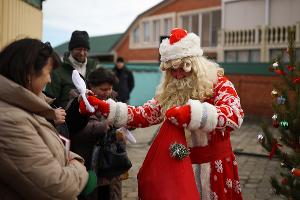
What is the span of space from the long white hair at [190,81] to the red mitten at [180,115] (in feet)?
1.13

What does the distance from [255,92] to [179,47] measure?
1211cm

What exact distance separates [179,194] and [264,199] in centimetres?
346

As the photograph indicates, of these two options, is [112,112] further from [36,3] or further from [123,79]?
[123,79]

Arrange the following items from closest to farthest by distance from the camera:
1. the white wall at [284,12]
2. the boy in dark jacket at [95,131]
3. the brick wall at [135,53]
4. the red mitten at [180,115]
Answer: the red mitten at [180,115] < the boy in dark jacket at [95,131] < the white wall at [284,12] < the brick wall at [135,53]

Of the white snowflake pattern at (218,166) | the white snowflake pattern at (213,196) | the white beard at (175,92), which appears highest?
the white beard at (175,92)

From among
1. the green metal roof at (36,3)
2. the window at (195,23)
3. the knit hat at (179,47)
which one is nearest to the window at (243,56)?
the window at (195,23)

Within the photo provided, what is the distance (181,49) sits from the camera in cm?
308

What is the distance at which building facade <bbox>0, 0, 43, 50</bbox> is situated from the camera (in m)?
5.01

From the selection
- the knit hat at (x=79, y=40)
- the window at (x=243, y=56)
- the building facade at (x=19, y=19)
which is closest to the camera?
the knit hat at (x=79, y=40)

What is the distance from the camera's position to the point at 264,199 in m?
5.78

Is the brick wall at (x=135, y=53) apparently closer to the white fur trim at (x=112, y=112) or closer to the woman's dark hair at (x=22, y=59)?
the white fur trim at (x=112, y=112)

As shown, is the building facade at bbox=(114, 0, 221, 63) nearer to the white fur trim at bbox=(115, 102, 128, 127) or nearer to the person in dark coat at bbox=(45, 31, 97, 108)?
the person in dark coat at bbox=(45, 31, 97, 108)

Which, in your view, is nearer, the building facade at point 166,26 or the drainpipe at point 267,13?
the drainpipe at point 267,13

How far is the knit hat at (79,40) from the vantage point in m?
4.89
